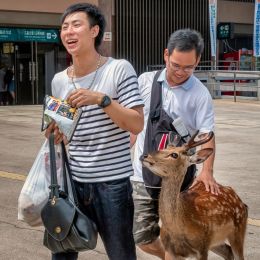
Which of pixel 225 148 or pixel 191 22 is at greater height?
pixel 191 22

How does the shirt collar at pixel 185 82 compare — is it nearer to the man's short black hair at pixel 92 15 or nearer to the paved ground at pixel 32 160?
the man's short black hair at pixel 92 15

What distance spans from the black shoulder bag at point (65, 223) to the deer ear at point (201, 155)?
84cm

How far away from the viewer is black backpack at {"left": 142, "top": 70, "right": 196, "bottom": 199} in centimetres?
416

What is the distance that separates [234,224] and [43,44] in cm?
2111

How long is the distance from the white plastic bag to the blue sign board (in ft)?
67.5

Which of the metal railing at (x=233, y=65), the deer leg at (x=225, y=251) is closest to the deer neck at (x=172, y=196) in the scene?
the deer leg at (x=225, y=251)

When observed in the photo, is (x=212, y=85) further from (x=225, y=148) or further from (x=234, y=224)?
(x=234, y=224)

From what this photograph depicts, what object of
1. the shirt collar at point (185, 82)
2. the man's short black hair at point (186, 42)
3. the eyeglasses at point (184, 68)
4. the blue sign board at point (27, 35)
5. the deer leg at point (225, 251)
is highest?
the blue sign board at point (27, 35)

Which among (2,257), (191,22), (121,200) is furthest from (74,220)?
(191,22)

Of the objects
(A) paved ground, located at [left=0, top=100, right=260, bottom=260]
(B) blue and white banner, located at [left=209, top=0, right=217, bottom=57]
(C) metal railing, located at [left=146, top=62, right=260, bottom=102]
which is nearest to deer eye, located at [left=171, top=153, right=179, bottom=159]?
(A) paved ground, located at [left=0, top=100, right=260, bottom=260]

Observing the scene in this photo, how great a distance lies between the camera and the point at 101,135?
3.31 metres

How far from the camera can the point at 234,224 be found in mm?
4168

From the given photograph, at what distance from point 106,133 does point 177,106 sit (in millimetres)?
1004

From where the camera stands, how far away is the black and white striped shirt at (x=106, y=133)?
10.8ft
